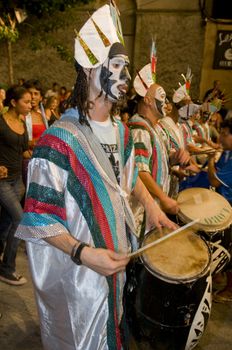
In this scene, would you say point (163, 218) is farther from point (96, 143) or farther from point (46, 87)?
point (46, 87)

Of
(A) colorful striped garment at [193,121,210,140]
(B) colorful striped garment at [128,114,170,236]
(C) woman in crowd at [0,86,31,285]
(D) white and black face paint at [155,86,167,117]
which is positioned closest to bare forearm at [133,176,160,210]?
(B) colorful striped garment at [128,114,170,236]

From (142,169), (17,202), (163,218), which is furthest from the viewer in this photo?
(17,202)

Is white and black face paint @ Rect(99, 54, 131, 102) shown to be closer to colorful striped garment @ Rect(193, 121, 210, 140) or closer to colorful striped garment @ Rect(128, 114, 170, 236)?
colorful striped garment @ Rect(128, 114, 170, 236)

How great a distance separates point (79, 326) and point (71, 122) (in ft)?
3.37

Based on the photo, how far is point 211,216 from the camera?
9.87 feet

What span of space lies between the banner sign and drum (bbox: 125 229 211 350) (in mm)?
12498

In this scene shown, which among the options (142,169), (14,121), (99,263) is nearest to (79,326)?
(99,263)

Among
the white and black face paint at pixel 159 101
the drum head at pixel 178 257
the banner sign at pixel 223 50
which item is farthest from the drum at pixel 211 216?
the banner sign at pixel 223 50

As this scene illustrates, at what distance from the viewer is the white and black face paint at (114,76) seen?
1.88 m

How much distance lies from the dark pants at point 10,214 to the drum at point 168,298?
5.77 feet

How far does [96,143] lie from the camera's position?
190cm

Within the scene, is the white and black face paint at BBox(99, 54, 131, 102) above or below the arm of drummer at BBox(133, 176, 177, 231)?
above

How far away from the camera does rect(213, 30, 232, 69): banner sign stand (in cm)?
1320

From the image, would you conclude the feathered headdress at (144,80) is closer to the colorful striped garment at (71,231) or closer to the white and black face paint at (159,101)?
the white and black face paint at (159,101)
